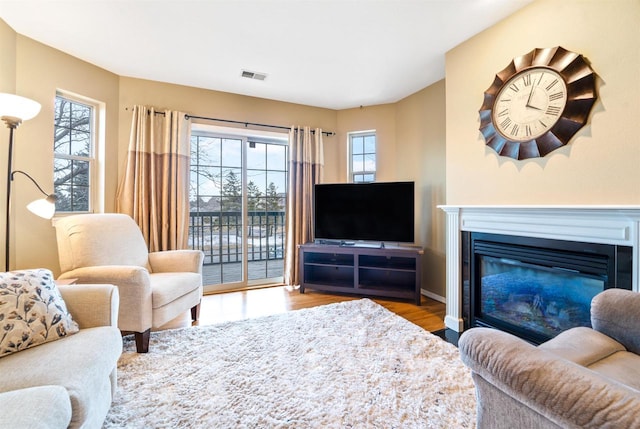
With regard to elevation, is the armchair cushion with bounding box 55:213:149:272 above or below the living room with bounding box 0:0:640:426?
below

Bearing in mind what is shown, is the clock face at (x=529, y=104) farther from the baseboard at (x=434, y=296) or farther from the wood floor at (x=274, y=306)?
the baseboard at (x=434, y=296)

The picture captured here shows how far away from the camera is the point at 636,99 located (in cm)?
148

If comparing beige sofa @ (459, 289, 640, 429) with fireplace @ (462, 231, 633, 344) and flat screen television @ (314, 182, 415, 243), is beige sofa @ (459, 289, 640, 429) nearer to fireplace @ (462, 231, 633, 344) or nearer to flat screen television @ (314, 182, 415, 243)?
fireplace @ (462, 231, 633, 344)

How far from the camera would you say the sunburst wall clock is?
5.49 feet

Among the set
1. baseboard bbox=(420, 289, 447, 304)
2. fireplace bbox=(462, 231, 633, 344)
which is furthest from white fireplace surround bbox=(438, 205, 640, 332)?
baseboard bbox=(420, 289, 447, 304)

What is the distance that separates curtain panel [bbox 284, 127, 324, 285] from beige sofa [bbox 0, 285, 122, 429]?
241 cm

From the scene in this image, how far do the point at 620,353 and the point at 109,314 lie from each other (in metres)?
2.32

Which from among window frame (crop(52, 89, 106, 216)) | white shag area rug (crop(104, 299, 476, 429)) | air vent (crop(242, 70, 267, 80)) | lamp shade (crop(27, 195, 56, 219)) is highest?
air vent (crop(242, 70, 267, 80))

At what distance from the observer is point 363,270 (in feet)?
11.6

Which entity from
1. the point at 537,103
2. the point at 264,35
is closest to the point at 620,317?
the point at 537,103

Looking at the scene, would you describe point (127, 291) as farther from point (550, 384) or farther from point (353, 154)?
point (353, 154)

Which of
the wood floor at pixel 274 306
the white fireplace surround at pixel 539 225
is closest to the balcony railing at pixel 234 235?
the wood floor at pixel 274 306

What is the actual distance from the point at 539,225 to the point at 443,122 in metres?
1.65

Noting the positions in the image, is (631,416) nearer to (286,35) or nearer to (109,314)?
(109,314)
